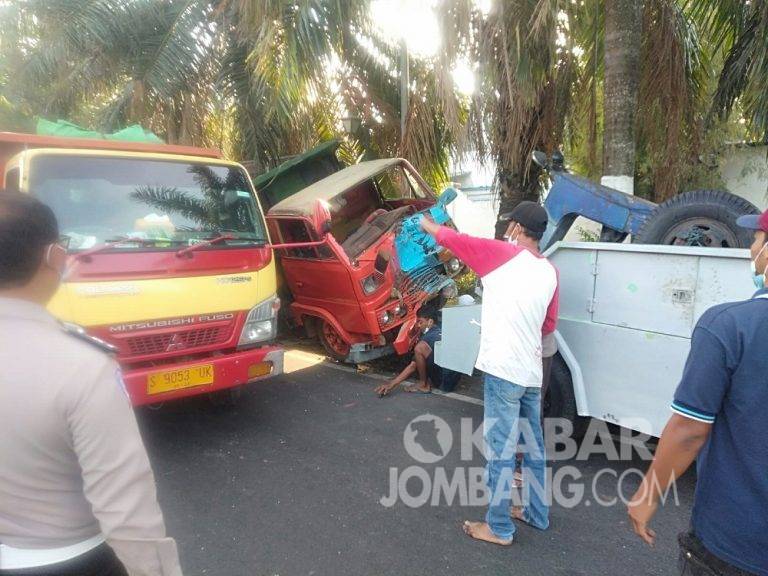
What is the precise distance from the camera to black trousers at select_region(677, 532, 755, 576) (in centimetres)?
134

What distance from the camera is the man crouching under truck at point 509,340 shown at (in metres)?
2.66

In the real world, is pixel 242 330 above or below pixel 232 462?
above

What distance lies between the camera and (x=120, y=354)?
347 cm

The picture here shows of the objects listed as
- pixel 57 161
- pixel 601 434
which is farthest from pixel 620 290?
Answer: pixel 57 161

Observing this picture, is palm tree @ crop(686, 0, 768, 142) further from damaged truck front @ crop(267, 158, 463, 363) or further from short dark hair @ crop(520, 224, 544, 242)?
short dark hair @ crop(520, 224, 544, 242)

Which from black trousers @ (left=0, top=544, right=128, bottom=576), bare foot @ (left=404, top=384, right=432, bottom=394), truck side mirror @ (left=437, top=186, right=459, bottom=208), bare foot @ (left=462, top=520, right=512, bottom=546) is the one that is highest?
truck side mirror @ (left=437, top=186, right=459, bottom=208)

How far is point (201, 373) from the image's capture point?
3775mm

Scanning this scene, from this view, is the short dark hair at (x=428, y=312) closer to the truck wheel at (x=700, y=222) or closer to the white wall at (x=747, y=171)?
the truck wheel at (x=700, y=222)

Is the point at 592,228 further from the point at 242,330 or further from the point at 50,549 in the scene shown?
the point at 50,549

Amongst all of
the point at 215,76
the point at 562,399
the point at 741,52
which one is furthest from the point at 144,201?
the point at 215,76

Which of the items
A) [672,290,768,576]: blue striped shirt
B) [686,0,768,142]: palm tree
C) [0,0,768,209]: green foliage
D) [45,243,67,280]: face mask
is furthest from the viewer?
[0,0,768,209]: green foliage

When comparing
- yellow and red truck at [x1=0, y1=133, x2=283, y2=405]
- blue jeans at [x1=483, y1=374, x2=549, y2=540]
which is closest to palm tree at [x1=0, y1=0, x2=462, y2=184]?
yellow and red truck at [x1=0, y1=133, x2=283, y2=405]

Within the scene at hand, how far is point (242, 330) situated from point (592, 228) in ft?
17.3

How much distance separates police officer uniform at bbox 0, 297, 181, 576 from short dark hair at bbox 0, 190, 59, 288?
6 cm
